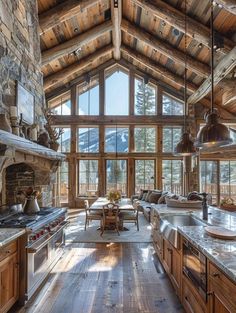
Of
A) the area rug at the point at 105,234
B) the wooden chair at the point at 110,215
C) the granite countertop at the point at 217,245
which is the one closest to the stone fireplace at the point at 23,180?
the area rug at the point at 105,234

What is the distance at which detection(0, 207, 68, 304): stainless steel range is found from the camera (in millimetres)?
2584

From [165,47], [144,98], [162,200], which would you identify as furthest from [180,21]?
[162,200]

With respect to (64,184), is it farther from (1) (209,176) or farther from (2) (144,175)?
(1) (209,176)

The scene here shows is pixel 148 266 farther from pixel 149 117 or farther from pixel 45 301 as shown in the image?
pixel 149 117

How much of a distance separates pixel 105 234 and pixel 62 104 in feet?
20.7

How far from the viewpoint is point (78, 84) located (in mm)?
9953

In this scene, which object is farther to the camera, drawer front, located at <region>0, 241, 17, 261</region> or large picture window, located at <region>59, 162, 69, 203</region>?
large picture window, located at <region>59, 162, 69, 203</region>

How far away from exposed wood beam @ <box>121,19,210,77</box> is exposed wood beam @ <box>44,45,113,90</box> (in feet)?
4.95

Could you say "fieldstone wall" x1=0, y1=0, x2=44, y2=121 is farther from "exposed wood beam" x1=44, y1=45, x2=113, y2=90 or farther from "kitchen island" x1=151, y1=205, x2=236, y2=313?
"exposed wood beam" x1=44, y1=45, x2=113, y2=90

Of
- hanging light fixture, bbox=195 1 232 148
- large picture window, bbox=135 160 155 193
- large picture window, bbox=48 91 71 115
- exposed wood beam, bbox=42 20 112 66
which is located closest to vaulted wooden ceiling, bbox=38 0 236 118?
exposed wood beam, bbox=42 20 112 66

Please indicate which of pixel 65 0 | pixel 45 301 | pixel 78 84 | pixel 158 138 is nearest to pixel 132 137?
pixel 158 138

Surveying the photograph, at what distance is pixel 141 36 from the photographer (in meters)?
7.19

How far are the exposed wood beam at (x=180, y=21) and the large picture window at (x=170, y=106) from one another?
14.1ft

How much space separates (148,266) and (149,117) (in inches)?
277
